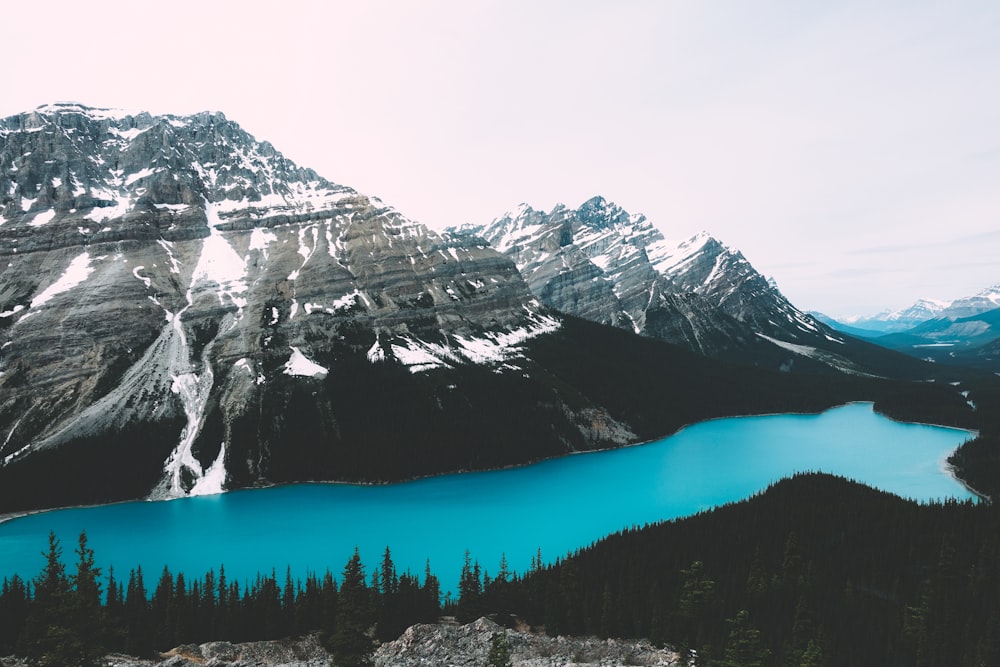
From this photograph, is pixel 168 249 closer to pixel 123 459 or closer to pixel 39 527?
pixel 123 459

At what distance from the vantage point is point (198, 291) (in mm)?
137625

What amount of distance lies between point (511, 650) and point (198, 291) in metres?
119

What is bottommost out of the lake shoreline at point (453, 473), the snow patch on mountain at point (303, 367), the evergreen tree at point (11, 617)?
the evergreen tree at point (11, 617)

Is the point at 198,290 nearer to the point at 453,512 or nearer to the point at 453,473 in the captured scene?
the point at 453,473

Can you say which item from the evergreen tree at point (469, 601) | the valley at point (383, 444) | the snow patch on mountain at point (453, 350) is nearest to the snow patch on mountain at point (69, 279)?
the valley at point (383, 444)

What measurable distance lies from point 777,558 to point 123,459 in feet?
300

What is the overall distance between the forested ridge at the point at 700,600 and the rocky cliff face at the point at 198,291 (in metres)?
51.1

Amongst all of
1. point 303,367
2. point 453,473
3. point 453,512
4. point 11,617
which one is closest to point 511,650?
point 11,617

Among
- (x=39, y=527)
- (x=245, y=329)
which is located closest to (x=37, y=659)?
(x=39, y=527)

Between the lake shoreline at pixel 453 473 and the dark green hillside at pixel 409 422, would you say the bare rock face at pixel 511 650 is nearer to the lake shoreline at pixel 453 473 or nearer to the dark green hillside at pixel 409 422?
the lake shoreline at pixel 453 473

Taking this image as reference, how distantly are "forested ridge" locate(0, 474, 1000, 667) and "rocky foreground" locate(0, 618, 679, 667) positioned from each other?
5.20 feet

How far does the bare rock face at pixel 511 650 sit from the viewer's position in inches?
1566

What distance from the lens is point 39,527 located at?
82062mm

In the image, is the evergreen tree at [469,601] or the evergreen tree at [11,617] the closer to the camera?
the evergreen tree at [11,617]
